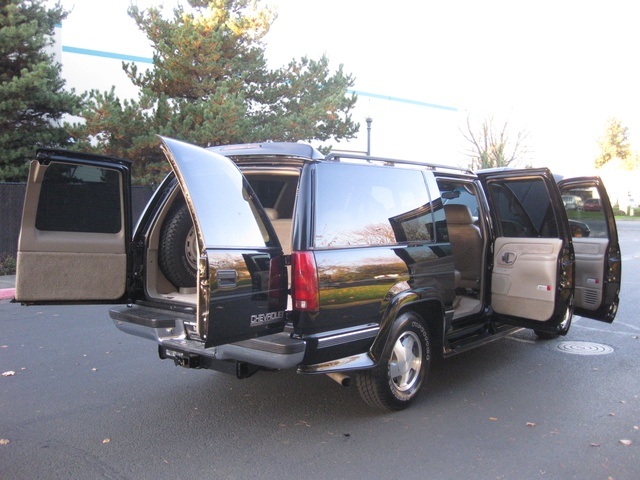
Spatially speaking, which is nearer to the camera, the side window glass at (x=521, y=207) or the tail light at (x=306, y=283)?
the tail light at (x=306, y=283)

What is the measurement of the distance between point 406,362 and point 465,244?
7.38 ft

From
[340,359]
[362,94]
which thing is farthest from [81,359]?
[362,94]

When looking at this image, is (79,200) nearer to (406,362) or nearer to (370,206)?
(370,206)

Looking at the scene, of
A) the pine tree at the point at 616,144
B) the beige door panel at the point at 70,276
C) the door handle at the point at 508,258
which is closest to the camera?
the beige door panel at the point at 70,276

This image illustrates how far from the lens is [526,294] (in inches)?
218

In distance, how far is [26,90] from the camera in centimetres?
1362

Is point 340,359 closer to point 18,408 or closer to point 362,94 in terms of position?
point 18,408

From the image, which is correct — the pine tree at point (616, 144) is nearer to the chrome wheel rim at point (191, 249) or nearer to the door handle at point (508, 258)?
the door handle at point (508, 258)

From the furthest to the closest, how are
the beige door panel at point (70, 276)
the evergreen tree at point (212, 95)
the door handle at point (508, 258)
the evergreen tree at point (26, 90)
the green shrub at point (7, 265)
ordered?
the evergreen tree at point (212, 95), the evergreen tree at point (26, 90), the green shrub at point (7, 265), the door handle at point (508, 258), the beige door panel at point (70, 276)

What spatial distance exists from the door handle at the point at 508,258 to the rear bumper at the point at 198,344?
3011mm

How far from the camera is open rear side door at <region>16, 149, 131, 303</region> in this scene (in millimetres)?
4336

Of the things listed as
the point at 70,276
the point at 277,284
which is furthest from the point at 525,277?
the point at 70,276

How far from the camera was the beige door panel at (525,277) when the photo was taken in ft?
17.7

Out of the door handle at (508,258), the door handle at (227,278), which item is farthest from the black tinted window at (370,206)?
the door handle at (508,258)
